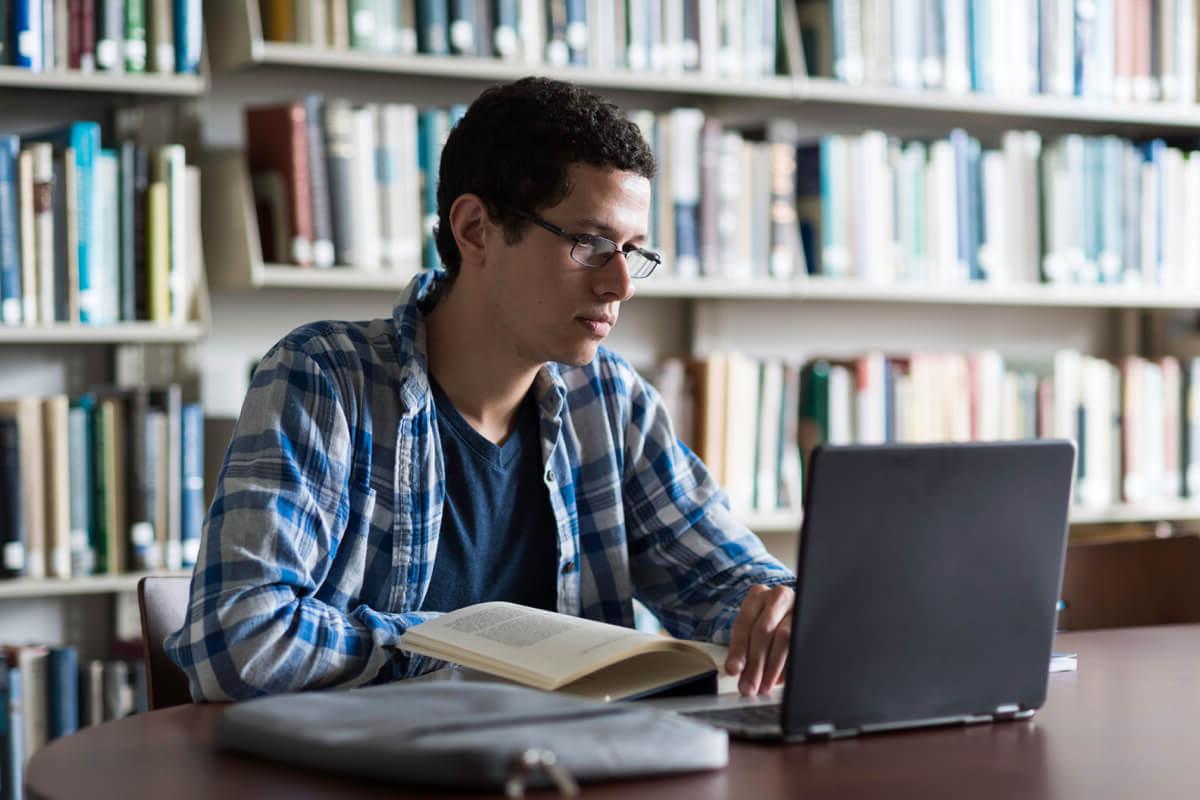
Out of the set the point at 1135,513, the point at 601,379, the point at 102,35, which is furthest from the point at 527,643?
the point at 1135,513

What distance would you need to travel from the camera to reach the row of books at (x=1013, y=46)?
2787mm

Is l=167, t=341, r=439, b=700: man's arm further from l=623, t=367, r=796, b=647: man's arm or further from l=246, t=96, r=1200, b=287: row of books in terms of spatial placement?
l=246, t=96, r=1200, b=287: row of books

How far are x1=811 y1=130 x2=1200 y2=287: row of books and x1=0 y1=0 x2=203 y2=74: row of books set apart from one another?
1.14 metres

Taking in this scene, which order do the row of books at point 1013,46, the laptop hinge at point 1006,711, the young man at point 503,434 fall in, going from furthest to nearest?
the row of books at point 1013,46 → the young man at point 503,434 → the laptop hinge at point 1006,711

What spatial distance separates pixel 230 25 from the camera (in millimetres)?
2404

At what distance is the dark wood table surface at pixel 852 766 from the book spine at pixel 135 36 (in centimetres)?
145

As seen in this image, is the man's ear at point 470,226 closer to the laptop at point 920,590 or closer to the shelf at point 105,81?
the laptop at point 920,590

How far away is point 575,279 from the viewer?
1574 millimetres

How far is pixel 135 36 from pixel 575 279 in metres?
1.11

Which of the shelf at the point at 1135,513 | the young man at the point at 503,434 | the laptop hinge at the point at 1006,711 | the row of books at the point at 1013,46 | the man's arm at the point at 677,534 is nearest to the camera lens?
the laptop hinge at the point at 1006,711

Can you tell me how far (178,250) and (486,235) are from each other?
35.4 inches

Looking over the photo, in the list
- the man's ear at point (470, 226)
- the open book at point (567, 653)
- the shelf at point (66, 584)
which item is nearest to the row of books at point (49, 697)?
the shelf at point (66, 584)

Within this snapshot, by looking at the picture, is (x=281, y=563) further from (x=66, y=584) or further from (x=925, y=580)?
(x=66, y=584)

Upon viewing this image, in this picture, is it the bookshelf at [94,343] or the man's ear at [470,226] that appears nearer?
the man's ear at [470,226]
